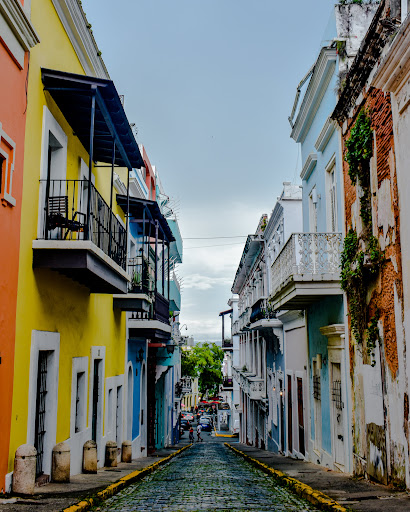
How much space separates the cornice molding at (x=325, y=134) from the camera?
1166 centimetres

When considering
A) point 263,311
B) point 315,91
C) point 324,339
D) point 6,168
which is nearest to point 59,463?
point 6,168

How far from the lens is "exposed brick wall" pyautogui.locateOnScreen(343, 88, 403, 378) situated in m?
7.75

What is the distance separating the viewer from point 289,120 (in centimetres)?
1587

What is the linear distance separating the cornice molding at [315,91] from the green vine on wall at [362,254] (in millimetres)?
2526

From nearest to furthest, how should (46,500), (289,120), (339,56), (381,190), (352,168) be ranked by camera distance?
1. (46,500)
2. (381,190)
3. (352,168)
4. (339,56)
5. (289,120)

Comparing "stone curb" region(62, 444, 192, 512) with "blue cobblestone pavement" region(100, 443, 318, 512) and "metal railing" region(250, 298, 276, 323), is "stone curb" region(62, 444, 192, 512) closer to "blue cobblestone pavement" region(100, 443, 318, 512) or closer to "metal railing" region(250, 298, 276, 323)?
"blue cobblestone pavement" region(100, 443, 318, 512)

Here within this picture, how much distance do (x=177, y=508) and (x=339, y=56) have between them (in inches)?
341

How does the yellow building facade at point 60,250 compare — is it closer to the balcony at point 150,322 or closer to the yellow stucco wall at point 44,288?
the yellow stucco wall at point 44,288

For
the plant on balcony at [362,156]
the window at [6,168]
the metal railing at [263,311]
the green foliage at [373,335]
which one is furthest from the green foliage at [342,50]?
the metal railing at [263,311]

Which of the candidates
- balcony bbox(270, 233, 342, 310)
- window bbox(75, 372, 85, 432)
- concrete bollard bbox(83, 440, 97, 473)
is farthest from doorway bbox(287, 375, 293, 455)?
concrete bollard bbox(83, 440, 97, 473)

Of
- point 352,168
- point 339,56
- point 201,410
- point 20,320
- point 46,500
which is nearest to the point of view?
point 46,500

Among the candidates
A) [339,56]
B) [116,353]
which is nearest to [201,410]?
[116,353]

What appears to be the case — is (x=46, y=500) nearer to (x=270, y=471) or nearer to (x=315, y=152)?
(x=270, y=471)

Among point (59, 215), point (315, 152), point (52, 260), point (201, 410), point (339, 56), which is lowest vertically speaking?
point (201, 410)
